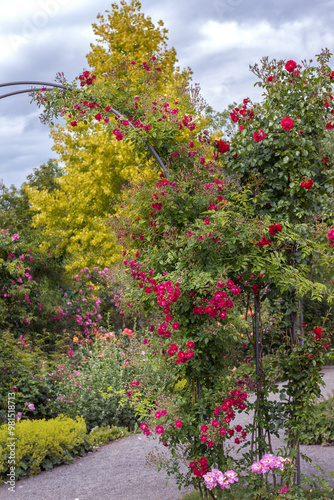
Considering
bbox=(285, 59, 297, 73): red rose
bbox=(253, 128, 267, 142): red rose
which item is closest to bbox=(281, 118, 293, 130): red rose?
bbox=(253, 128, 267, 142): red rose

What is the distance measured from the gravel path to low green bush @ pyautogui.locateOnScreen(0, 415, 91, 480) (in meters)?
0.10

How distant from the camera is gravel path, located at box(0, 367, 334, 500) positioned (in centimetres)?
424

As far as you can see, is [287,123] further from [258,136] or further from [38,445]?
[38,445]

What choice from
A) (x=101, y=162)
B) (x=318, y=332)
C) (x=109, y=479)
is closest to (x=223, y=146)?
(x=318, y=332)

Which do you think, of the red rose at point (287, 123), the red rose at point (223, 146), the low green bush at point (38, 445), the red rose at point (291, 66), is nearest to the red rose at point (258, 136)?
the red rose at point (287, 123)

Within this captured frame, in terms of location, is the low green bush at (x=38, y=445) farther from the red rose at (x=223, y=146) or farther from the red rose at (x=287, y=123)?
the red rose at (x=287, y=123)

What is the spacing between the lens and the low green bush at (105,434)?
5.64 meters

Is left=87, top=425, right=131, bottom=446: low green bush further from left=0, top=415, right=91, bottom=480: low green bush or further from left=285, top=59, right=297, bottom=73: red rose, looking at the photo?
left=285, top=59, right=297, bottom=73: red rose

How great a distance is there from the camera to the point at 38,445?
4.82 m

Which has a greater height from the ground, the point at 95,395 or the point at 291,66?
the point at 291,66

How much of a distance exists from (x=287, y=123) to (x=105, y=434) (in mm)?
4132

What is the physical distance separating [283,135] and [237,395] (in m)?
1.96

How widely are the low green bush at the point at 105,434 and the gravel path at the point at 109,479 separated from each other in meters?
0.21

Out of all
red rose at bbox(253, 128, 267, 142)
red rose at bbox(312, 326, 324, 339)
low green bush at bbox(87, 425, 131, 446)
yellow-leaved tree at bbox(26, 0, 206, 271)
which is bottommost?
low green bush at bbox(87, 425, 131, 446)
